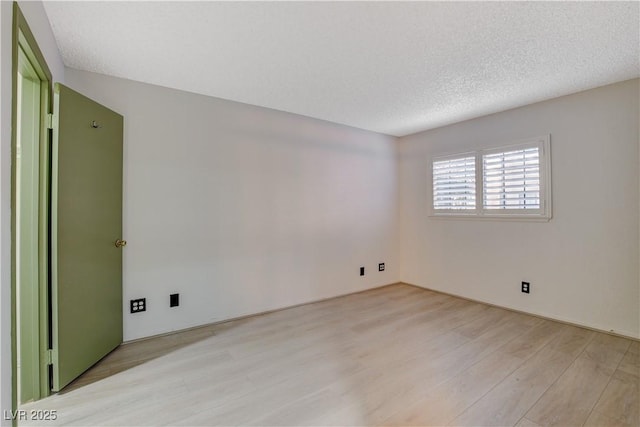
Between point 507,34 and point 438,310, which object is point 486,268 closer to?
point 438,310

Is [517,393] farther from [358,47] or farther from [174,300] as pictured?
[174,300]

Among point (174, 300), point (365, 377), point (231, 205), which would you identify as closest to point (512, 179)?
point (365, 377)

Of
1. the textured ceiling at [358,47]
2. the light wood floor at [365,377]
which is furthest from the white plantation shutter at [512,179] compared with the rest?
the light wood floor at [365,377]

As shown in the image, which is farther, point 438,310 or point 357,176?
point 357,176

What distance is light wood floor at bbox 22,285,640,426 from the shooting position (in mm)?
1604

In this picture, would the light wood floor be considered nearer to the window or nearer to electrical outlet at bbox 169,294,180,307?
electrical outlet at bbox 169,294,180,307

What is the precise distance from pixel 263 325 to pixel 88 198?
184 cm

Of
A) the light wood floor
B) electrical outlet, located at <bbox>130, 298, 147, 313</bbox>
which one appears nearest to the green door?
electrical outlet, located at <bbox>130, 298, 147, 313</bbox>

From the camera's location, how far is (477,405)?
168cm

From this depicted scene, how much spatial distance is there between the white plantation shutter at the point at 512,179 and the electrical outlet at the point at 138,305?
12.5 ft

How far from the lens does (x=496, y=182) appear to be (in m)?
3.38

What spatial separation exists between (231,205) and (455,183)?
2865 mm

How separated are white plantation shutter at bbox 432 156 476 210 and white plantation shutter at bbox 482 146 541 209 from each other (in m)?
0.17

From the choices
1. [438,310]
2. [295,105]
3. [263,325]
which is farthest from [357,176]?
[263,325]
